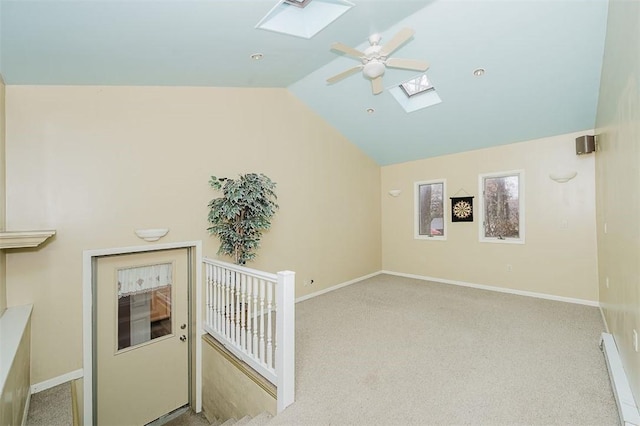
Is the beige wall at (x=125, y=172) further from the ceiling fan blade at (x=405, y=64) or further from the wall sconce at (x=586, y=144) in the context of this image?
the wall sconce at (x=586, y=144)

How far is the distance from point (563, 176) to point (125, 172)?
5.97m

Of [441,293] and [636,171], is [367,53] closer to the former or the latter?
[636,171]

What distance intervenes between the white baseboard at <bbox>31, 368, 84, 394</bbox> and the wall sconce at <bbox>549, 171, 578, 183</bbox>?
665cm

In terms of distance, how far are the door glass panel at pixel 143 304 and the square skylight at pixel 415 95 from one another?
13.4 feet

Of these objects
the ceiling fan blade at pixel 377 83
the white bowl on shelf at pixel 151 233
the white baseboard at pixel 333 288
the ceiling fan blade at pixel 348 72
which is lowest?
the white baseboard at pixel 333 288

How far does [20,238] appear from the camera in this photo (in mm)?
2250

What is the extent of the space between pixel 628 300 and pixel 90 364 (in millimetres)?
4848

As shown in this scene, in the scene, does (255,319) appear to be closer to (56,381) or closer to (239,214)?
(239,214)

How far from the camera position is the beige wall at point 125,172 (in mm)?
2625

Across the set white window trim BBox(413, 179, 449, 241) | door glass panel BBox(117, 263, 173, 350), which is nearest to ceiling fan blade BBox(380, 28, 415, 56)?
door glass panel BBox(117, 263, 173, 350)

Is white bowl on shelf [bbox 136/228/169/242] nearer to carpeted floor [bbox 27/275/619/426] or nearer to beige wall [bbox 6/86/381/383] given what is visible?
beige wall [bbox 6/86/381/383]

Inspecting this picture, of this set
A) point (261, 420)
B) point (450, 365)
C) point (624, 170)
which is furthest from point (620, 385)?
point (261, 420)

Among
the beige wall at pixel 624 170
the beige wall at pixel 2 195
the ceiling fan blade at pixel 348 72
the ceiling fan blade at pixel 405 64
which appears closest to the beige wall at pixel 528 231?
the beige wall at pixel 624 170

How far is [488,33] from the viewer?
2902 mm
